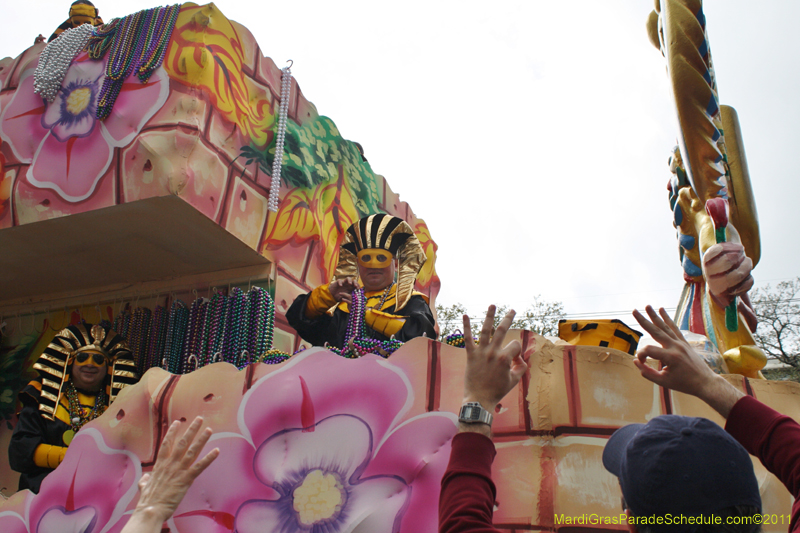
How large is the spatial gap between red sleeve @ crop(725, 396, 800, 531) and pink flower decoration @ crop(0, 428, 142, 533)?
2402mm

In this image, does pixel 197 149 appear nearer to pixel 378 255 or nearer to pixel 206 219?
pixel 206 219

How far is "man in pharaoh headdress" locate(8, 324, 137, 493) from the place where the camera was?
12.0 feet

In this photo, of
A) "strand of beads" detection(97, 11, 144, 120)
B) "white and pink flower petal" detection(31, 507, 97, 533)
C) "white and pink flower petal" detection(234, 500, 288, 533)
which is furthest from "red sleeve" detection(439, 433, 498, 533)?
"strand of beads" detection(97, 11, 144, 120)

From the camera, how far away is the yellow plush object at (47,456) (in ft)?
11.8

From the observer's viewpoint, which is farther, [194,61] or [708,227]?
[194,61]

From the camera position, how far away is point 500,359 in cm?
137

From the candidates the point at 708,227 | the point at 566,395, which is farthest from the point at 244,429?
the point at 708,227

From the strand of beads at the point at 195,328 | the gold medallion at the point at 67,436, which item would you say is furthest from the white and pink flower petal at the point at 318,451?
the strand of beads at the point at 195,328

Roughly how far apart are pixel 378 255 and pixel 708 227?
1.93 metres

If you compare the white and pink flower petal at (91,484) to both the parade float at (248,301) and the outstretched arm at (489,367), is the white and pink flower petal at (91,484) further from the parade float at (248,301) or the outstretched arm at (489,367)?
the outstretched arm at (489,367)

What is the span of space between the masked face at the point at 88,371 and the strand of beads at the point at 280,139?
5.22 feet

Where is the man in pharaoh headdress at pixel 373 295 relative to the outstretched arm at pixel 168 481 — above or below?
above

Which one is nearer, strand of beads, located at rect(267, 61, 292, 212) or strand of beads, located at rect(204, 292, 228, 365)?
strand of beads, located at rect(204, 292, 228, 365)

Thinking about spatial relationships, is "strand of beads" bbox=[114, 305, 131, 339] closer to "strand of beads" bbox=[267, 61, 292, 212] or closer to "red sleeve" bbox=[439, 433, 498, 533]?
"strand of beads" bbox=[267, 61, 292, 212]
